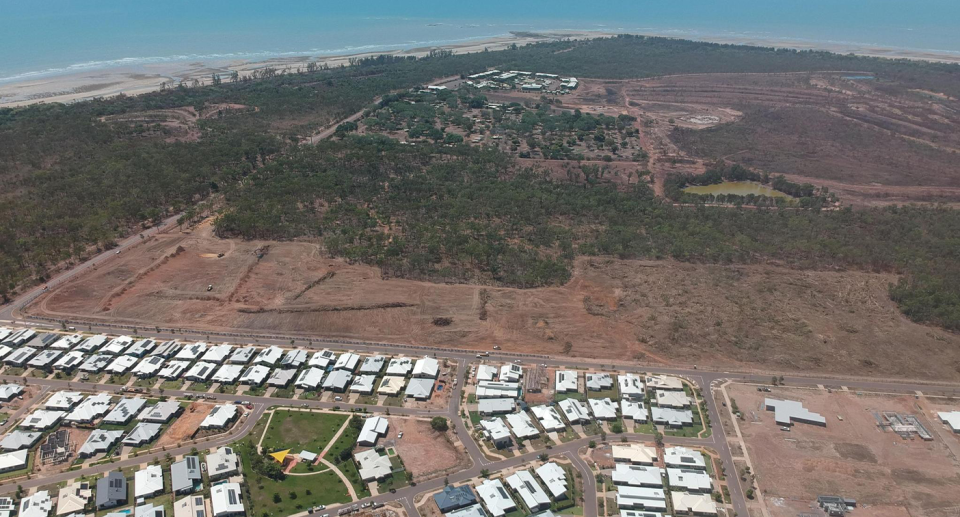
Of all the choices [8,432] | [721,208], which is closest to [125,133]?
[8,432]

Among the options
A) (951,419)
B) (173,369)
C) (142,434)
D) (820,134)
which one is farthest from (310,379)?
(820,134)

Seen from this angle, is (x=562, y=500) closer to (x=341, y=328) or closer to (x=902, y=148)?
(x=341, y=328)

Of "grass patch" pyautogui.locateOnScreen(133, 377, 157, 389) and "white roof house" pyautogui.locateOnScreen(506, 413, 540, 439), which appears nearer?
"white roof house" pyautogui.locateOnScreen(506, 413, 540, 439)

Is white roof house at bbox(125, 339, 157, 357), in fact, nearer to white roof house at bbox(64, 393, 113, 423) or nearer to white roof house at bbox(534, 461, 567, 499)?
white roof house at bbox(64, 393, 113, 423)

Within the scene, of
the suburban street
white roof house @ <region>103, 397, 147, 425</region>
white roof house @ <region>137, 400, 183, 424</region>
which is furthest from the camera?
white roof house @ <region>137, 400, 183, 424</region>

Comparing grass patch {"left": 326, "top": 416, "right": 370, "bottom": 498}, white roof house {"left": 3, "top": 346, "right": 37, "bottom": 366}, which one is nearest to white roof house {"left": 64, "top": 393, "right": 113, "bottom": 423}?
white roof house {"left": 3, "top": 346, "right": 37, "bottom": 366}

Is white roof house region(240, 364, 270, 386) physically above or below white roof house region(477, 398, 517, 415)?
above

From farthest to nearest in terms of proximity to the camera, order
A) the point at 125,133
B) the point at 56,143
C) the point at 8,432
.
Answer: the point at 125,133 → the point at 56,143 → the point at 8,432

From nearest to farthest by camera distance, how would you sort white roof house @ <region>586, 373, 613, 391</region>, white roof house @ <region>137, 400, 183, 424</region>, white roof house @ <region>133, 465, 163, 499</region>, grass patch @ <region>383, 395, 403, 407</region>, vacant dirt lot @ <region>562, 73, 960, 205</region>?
white roof house @ <region>133, 465, 163, 499</region> < white roof house @ <region>137, 400, 183, 424</region> < grass patch @ <region>383, 395, 403, 407</region> < white roof house @ <region>586, 373, 613, 391</region> < vacant dirt lot @ <region>562, 73, 960, 205</region>
